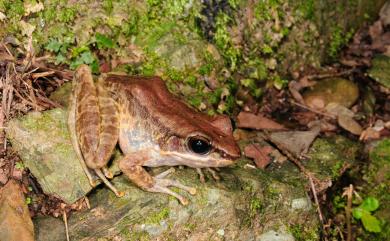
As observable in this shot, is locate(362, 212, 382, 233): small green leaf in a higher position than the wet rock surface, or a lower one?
lower

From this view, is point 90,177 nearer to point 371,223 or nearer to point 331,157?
point 331,157

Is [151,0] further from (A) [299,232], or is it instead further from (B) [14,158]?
(A) [299,232]

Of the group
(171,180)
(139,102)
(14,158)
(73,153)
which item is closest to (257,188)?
(171,180)

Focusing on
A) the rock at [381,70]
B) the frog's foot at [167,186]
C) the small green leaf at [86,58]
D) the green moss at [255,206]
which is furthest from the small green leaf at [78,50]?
the rock at [381,70]

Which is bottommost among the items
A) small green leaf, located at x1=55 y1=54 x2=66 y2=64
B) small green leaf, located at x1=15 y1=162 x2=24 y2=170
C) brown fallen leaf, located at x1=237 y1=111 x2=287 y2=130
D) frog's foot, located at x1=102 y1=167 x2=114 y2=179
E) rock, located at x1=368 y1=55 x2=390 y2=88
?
brown fallen leaf, located at x1=237 y1=111 x2=287 y2=130

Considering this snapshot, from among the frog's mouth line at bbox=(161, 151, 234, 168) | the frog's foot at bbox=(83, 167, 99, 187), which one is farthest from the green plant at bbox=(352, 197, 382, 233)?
the frog's foot at bbox=(83, 167, 99, 187)

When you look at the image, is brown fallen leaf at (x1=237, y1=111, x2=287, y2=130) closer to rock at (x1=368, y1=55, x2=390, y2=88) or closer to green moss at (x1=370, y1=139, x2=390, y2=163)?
green moss at (x1=370, y1=139, x2=390, y2=163)

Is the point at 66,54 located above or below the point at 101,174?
above
